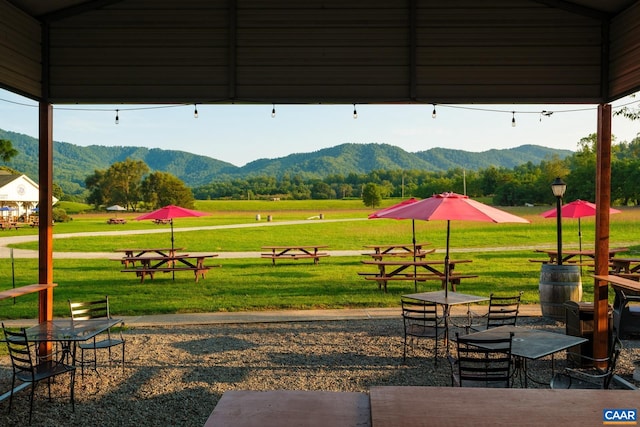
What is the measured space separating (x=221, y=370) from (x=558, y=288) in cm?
631

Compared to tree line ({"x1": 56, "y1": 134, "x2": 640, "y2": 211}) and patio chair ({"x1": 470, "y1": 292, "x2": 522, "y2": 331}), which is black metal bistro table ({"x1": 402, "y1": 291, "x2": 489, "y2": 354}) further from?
tree line ({"x1": 56, "y1": 134, "x2": 640, "y2": 211})

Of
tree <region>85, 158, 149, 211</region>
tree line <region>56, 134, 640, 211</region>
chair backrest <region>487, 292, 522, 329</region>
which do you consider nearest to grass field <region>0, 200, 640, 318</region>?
chair backrest <region>487, 292, 522, 329</region>

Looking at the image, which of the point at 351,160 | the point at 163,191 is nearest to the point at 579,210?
the point at 163,191

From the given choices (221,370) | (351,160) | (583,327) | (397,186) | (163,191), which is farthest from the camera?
(351,160)

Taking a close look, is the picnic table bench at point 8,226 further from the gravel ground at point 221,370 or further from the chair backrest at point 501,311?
the chair backrest at point 501,311

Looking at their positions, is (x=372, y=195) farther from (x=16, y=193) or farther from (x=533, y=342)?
(x=533, y=342)

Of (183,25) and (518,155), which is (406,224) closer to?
(183,25)

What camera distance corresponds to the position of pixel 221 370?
666 centimetres

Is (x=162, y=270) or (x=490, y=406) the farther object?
(x=162, y=270)

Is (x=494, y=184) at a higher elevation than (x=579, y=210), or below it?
higher

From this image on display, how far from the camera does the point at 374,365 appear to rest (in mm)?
6891

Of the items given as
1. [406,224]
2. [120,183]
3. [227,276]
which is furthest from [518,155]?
[227,276]

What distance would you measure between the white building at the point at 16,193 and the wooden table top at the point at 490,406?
173 ft

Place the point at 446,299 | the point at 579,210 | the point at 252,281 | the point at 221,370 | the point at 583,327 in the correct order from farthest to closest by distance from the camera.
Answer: the point at 252,281 → the point at 579,210 → the point at 446,299 → the point at 583,327 → the point at 221,370
